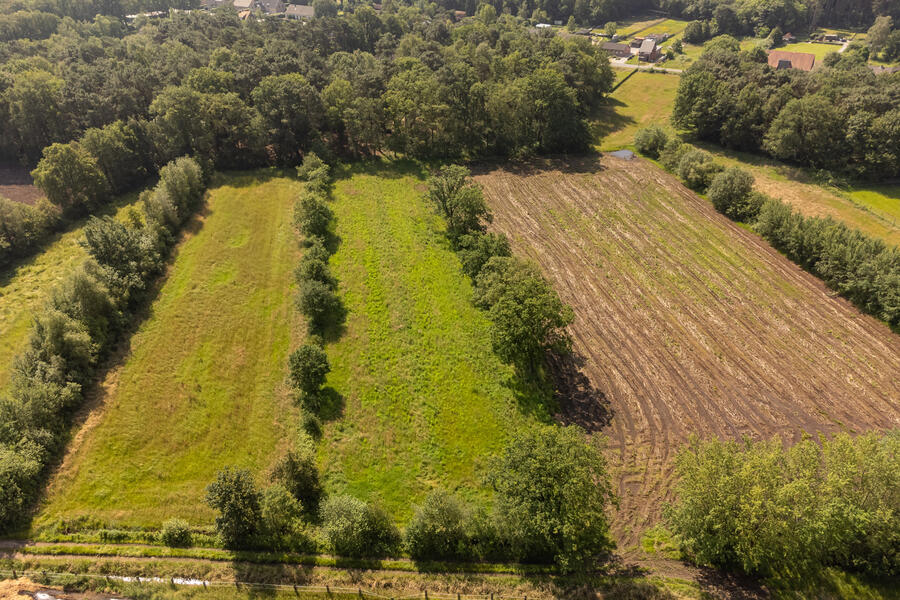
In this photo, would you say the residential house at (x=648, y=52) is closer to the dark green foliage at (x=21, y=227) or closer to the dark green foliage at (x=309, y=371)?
the dark green foliage at (x=309, y=371)

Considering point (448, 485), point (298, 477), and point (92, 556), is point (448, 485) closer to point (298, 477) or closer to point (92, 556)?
point (298, 477)

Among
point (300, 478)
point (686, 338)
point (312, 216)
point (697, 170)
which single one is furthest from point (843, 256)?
point (312, 216)

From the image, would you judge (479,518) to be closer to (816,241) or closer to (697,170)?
(816,241)

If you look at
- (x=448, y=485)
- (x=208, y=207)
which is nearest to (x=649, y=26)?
(x=208, y=207)

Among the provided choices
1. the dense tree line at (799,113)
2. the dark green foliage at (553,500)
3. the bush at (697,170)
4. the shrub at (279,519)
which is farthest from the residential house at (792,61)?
the shrub at (279,519)

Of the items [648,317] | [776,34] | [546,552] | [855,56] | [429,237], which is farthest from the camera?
[776,34]

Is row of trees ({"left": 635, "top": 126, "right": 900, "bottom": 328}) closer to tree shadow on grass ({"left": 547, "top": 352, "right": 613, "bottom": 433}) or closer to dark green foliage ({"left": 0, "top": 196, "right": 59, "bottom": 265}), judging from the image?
tree shadow on grass ({"left": 547, "top": 352, "right": 613, "bottom": 433})
